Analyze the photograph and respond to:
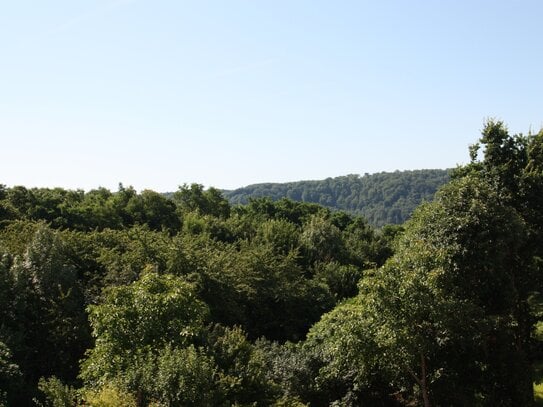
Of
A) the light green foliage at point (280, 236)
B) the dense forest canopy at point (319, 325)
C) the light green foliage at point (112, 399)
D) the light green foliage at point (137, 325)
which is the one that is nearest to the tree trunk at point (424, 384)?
the dense forest canopy at point (319, 325)

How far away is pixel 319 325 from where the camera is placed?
22.2 meters

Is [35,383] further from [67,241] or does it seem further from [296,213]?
[296,213]

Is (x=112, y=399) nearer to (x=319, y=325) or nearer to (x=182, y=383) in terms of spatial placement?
(x=182, y=383)

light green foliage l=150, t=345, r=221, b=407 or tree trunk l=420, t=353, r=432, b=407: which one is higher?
light green foliage l=150, t=345, r=221, b=407

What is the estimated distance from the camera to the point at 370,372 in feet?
57.0

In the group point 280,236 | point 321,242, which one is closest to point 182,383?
point 280,236

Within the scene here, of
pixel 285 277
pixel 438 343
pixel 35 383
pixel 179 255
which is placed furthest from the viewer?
pixel 285 277

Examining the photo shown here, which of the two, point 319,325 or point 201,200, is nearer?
point 319,325

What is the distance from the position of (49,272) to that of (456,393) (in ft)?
56.9

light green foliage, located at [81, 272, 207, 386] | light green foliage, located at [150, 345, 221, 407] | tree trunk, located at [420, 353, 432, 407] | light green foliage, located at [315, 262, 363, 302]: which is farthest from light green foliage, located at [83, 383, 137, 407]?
light green foliage, located at [315, 262, 363, 302]

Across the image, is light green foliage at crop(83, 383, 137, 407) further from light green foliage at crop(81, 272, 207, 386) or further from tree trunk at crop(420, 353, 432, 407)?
tree trunk at crop(420, 353, 432, 407)

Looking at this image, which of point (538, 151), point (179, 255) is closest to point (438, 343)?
point (538, 151)

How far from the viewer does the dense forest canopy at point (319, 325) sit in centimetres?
1466

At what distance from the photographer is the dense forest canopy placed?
14.7 m
